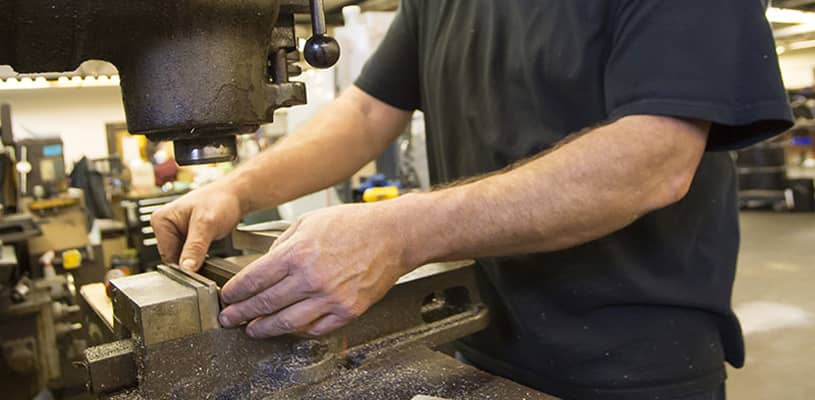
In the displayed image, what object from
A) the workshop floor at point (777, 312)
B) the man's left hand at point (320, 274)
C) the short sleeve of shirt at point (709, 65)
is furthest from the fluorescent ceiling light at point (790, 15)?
the man's left hand at point (320, 274)

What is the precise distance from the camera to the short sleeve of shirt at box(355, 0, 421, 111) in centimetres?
114

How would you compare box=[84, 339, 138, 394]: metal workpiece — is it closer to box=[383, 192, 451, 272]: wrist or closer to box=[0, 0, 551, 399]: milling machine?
box=[0, 0, 551, 399]: milling machine

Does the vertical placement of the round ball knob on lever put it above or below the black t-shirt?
above

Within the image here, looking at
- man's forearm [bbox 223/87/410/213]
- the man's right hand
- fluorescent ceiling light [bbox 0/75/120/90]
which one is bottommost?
the man's right hand

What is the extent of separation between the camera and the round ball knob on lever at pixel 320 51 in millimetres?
676

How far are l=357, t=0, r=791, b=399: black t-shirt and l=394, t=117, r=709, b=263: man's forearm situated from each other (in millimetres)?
22

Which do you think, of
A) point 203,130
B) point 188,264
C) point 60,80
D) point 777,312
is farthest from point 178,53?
point 777,312

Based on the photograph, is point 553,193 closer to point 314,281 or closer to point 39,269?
point 314,281

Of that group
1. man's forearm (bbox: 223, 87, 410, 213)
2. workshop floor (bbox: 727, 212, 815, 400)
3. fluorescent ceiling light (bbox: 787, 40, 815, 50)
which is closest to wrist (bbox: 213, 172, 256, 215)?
man's forearm (bbox: 223, 87, 410, 213)

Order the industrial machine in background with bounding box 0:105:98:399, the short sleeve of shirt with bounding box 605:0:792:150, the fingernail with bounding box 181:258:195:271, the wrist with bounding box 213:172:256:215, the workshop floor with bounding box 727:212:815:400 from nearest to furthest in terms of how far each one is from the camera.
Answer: the short sleeve of shirt with bounding box 605:0:792:150 < the fingernail with bounding box 181:258:195:271 < the wrist with bounding box 213:172:256:215 < the industrial machine in background with bounding box 0:105:98:399 < the workshop floor with bounding box 727:212:815:400

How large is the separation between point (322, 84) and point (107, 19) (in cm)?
241

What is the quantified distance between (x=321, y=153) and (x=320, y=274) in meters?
0.57

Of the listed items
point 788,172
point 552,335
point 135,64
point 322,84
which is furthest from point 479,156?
point 788,172

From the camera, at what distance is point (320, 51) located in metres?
0.68
